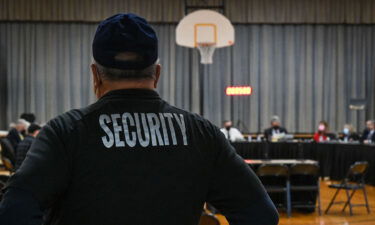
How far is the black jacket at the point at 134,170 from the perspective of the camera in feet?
3.65

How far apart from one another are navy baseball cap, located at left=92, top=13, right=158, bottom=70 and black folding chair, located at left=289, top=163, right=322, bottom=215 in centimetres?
677

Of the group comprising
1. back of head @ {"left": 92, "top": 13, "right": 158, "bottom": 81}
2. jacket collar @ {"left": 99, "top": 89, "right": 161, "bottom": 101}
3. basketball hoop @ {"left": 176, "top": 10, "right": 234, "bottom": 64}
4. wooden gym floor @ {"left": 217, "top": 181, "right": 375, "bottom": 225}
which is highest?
basketball hoop @ {"left": 176, "top": 10, "right": 234, "bottom": 64}

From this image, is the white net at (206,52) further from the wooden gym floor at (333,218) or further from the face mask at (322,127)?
the wooden gym floor at (333,218)

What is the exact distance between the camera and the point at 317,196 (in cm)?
816

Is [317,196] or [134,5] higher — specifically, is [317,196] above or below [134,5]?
below

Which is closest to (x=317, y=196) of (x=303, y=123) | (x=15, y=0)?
(x=303, y=123)

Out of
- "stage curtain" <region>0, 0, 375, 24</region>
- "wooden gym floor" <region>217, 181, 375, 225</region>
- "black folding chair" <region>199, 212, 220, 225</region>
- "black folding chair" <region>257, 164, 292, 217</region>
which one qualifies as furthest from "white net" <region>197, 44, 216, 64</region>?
"black folding chair" <region>199, 212, 220, 225</region>

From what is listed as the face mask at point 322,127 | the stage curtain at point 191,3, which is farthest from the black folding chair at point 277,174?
the stage curtain at point 191,3

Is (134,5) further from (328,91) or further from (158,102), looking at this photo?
(158,102)

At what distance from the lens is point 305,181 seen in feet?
26.7

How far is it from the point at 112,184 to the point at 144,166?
0.08 m

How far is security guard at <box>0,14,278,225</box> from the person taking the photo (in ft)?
3.67

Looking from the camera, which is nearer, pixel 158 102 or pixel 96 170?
pixel 96 170

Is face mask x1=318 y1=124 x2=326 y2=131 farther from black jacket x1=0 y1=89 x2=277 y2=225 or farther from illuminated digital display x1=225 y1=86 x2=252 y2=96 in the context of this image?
black jacket x1=0 y1=89 x2=277 y2=225
